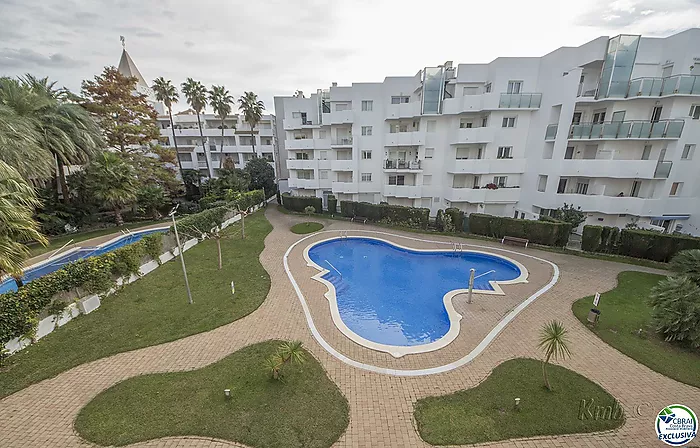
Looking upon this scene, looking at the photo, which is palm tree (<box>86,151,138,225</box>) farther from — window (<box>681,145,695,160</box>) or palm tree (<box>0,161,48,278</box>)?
window (<box>681,145,695,160</box>)

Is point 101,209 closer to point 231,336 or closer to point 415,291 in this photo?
point 231,336

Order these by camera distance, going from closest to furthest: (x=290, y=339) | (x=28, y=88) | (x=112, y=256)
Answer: (x=290, y=339)
(x=112, y=256)
(x=28, y=88)

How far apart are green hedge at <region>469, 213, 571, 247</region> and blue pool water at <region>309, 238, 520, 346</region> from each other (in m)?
4.22

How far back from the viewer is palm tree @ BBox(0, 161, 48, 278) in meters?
8.20

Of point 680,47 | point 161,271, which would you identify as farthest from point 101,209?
point 680,47

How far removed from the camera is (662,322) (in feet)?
34.2

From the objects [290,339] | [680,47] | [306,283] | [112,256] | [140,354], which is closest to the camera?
[140,354]

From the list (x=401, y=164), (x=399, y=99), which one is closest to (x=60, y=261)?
(x=401, y=164)

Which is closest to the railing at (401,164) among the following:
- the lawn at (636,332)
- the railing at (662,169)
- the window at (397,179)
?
the window at (397,179)

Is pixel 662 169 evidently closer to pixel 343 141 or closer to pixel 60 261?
pixel 343 141

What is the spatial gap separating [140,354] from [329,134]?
97.6 ft

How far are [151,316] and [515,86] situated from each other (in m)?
32.2

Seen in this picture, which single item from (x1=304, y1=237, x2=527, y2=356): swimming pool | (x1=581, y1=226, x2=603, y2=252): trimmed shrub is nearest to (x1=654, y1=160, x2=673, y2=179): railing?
(x1=581, y1=226, x2=603, y2=252): trimmed shrub

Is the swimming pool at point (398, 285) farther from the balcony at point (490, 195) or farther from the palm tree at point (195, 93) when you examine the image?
the palm tree at point (195, 93)
